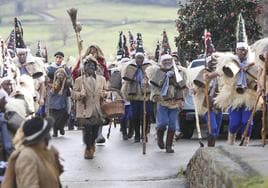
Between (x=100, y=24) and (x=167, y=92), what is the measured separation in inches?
4302

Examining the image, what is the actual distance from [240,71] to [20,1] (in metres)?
130

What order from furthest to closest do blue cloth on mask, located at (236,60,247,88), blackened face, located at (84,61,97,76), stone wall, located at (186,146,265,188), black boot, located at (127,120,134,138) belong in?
black boot, located at (127,120,134,138) < blackened face, located at (84,61,97,76) < blue cloth on mask, located at (236,60,247,88) < stone wall, located at (186,146,265,188)

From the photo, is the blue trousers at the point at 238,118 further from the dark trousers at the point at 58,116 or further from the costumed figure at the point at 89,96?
the dark trousers at the point at 58,116

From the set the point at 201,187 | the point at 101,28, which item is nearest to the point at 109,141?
the point at 201,187

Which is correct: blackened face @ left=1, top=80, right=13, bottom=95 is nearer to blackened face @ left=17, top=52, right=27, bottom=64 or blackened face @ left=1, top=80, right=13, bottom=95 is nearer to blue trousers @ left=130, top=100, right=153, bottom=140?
blackened face @ left=17, top=52, right=27, bottom=64

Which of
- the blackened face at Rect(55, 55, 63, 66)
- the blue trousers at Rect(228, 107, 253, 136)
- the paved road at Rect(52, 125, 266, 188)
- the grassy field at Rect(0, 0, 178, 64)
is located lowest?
the grassy field at Rect(0, 0, 178, 64)

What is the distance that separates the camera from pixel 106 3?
139750 millimetres

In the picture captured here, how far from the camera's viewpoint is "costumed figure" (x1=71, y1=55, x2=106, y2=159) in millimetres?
14062

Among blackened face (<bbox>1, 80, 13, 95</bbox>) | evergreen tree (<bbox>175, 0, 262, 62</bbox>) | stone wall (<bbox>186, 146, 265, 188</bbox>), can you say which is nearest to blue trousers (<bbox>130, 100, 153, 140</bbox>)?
evergreen tree (<bbox>175, 0, 262, 62</bbox>)

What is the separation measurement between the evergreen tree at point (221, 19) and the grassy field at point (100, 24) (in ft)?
240

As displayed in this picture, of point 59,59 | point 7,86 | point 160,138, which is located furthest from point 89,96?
point 59,59

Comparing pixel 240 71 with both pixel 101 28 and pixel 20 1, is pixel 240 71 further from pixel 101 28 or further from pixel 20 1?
pixel 20 1

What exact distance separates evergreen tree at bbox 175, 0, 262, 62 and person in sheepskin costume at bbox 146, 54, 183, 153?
21.5ft

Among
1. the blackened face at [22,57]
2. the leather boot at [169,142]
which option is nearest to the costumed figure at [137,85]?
the leather boot at [169,142]
